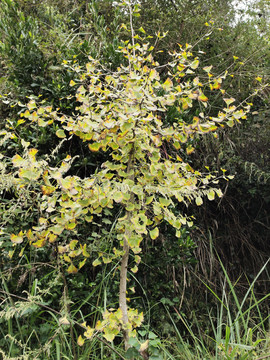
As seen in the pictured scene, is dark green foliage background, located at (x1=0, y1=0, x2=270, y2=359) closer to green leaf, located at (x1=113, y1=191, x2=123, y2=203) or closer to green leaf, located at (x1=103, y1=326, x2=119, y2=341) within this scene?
green leaf, located at (x1=103, y1=326, x2=119, y2=341)

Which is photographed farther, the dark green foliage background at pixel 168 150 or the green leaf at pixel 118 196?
the dark green foliage background at pixel 168 150

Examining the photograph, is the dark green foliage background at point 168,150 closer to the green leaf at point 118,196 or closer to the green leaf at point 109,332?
the green leaf at point 109,332

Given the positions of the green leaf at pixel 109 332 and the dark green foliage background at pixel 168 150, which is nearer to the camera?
the green leaf at pixel 109 332

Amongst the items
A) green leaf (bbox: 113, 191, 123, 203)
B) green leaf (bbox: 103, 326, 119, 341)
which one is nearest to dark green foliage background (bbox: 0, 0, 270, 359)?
green leaf (bbox: 103, 326, 119, 341)

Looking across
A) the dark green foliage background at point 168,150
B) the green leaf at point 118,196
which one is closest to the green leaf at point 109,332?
the dark green foliage background at point 168,150

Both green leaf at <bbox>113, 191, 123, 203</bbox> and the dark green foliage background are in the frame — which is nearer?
green leaf at <bbox>113, 191, 123, 203</bbox>

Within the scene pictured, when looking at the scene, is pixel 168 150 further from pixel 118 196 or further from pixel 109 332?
pixel 109 332

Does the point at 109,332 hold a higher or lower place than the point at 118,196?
lower

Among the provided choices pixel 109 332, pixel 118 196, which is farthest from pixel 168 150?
pixel 109 332

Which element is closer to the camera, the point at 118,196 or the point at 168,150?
the point at 118,196

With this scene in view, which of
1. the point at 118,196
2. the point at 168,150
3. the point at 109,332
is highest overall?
the point at 118,196

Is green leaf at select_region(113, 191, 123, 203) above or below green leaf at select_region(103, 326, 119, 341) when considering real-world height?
above

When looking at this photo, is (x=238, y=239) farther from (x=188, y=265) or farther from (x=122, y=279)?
(x=122, y=279)

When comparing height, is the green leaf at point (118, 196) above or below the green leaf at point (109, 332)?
above
